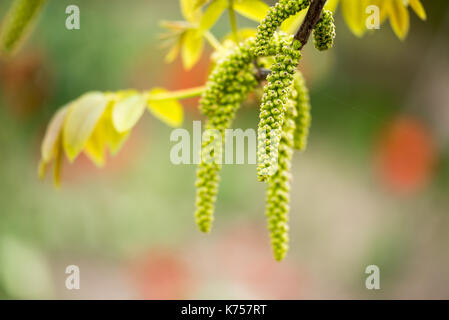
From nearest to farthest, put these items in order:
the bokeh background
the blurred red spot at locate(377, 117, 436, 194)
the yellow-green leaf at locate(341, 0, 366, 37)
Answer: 1. the yellow-green leaf at locate(341, 0, 366, 37)
2. the bokeh background
3. the blurred red spot at locate(377, 117, 436, 194)

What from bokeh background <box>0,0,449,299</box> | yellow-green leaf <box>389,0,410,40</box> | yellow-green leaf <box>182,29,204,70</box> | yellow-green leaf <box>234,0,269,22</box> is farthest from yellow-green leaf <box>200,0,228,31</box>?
bokeh background <box>0,0,449,299</box>

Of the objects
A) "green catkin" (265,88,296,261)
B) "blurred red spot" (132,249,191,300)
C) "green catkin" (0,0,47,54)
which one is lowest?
"blurred red spot" (132,249,191,300)

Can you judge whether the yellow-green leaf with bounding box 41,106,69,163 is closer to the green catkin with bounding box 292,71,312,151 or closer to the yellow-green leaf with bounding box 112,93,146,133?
the yellow-green leaf with bounding box 112,93,146,133

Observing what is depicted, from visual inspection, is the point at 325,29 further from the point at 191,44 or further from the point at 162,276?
the point at 162,276

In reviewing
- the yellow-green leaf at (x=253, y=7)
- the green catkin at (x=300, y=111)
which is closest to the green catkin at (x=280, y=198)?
the green catkin at (x=300, y=111)

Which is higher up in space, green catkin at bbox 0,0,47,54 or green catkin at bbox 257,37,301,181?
green catkin at bbox 0,0,47,54

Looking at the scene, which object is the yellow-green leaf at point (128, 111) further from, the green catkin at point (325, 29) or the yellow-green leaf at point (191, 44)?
the green catkin at point (325, 29)
